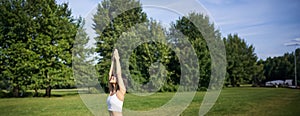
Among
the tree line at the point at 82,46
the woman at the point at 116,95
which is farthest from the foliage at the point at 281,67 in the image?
the woman at the point at 116,95

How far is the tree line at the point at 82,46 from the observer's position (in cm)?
3312

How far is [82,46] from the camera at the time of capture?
1375 inches

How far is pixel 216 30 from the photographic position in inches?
1528

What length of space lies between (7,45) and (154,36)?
592 inches

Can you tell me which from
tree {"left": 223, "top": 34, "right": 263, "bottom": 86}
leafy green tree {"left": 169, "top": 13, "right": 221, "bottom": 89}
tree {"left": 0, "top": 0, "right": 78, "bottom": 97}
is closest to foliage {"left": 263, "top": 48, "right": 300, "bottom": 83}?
tree {"left": 223, "top": 34, "right": 263, "bottom": 86}

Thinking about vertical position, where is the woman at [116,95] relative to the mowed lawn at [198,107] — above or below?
above

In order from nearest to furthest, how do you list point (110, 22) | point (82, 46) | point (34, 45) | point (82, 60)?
1. point (34, 45)
2. point (82, 60)
3. point (82, 46)
4. point (110, 22)

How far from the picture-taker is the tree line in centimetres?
3312

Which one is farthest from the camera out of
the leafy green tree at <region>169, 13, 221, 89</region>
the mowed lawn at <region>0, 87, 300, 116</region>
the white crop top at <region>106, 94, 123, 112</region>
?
the leafy green tree at <region>169, 13, 221, 89</region>

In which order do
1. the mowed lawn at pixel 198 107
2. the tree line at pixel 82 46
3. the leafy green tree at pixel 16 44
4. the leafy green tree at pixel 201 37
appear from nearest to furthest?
1. the mowed lawn at pixel 198 107
2. the tree line at pixel 82 46
3. the leafy green tree at pixel 16 44
4. the leafy green tree at pixel 201 37

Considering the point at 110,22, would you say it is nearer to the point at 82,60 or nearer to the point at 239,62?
the point at 82,60

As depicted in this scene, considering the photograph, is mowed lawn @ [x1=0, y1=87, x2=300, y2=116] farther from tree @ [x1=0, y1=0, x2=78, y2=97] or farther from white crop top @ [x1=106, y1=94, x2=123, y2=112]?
tree @ [x1=0, y1=0, x2=78, y2=97]

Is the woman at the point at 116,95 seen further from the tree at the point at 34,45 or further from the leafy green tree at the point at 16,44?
the leafy green tree at the point at 16,44

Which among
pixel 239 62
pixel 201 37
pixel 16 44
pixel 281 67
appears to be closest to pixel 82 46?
pixel 16 44
